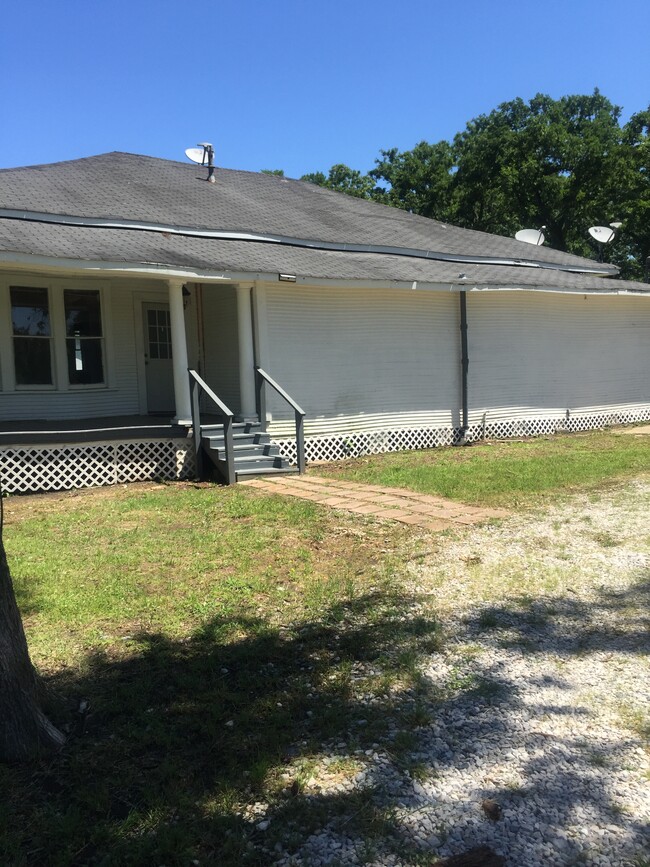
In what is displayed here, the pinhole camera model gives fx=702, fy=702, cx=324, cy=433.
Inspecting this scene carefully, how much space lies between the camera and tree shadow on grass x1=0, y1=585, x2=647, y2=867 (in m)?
2.50

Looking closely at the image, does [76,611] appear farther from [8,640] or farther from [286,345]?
[286,345]

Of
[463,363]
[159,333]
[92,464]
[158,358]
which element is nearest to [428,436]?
[463,363]

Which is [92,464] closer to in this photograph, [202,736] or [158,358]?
[158,358]

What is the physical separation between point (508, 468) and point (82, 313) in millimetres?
7274

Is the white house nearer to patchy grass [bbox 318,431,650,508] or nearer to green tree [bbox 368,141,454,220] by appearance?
patchy grass [bbox 318,431,650,508]

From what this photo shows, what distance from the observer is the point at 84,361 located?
11.7 meters

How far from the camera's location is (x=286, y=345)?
1140 cm

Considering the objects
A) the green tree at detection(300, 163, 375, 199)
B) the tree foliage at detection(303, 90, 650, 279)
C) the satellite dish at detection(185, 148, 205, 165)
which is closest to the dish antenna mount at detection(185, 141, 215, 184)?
the satellite dish at detection(185, 148, 205, 165)

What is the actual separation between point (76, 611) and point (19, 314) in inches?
303

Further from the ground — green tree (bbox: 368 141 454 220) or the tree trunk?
green tree (bbox: 368 141 454 220)

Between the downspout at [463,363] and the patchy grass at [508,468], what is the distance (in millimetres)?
524

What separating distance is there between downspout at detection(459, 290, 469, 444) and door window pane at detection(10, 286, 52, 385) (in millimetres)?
7245

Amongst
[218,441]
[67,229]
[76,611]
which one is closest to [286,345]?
[218,441]

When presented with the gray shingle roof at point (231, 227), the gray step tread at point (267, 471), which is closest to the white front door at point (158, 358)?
the gray shingle roof at point (231, 227)
